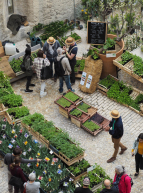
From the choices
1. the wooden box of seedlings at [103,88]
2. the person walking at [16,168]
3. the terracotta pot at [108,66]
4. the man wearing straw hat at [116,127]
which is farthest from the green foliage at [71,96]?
the person walking at [16,168]

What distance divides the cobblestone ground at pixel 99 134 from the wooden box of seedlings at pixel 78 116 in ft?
0.63

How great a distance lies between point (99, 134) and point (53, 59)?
348 cm

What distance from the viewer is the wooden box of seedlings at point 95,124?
1017cm

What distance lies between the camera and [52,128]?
9.52 m

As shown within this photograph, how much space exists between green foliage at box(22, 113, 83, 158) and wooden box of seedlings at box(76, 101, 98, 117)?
4.53ft

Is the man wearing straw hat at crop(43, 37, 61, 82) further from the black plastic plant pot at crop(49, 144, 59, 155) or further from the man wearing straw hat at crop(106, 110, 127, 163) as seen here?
the man wearing straw hat at crop(106, 110, 127, 163)

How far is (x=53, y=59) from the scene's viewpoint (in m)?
12.0

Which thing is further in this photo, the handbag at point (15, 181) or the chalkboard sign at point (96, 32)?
the chalkboard sign at point (96, 32)

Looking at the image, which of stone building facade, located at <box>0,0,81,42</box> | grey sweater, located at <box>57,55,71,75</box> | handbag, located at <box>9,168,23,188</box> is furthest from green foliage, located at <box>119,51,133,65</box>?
handbag, located at <box>9,168,23,188</box>

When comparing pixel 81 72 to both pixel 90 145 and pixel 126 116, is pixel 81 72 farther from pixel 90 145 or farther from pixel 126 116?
pixel 90 145

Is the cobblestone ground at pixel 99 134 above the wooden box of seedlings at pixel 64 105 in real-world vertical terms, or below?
below

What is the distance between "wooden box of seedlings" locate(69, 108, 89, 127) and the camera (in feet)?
34.1

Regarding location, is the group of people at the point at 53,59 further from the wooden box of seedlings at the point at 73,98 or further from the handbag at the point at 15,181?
the handbag at the point at 15,181

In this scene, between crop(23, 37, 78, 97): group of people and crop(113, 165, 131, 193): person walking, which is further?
crop(23, 37, 78, 97): group of people
